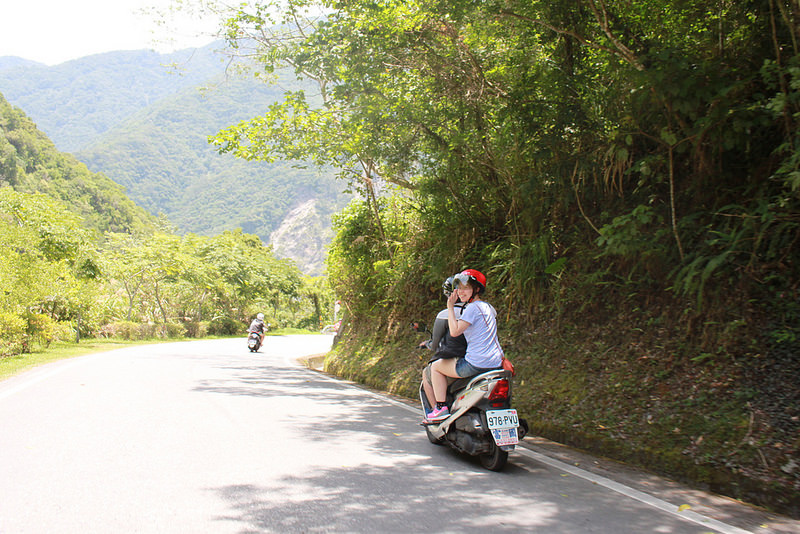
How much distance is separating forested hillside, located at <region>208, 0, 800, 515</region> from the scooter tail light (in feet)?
5.02

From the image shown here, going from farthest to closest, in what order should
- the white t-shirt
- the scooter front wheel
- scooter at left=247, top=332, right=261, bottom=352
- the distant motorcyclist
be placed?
the distant motorcyclist < scooter at left=247, top=332, right=261, bottom=352 < the scooter front wheel < the white t-shirt

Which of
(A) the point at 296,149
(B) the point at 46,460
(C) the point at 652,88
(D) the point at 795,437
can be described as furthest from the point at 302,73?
(D) the point at 795,437

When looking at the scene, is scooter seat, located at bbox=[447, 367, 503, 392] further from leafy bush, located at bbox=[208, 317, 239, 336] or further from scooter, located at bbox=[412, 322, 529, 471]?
leafy bush, located at bbox=[208, 317, 239, 336]

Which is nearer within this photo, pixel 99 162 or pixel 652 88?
pixel 652 88

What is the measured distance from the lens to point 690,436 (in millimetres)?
5582

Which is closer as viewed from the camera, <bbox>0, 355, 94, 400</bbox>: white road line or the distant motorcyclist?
<bbox>0, 355, 94, 400</bbox>: white road line

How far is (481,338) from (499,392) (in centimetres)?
58

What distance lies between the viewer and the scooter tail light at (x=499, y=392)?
544 cm

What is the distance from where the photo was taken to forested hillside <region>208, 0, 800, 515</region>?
19.2ft

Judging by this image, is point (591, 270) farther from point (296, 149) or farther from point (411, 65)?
point (296, 149)

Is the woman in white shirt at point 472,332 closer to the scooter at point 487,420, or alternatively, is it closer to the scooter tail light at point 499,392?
the scooter at point 487,420

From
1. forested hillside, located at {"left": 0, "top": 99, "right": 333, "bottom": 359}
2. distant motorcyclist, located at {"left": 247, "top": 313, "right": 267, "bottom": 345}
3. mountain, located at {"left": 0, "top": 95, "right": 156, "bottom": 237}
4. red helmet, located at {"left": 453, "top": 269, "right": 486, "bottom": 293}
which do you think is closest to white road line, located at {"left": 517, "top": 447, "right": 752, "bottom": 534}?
red helmet, located at {"left": 453, "top": 269, "right": 486, "bottom": 293}

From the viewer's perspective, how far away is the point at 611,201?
29.9 feet

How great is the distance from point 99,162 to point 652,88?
170 m
